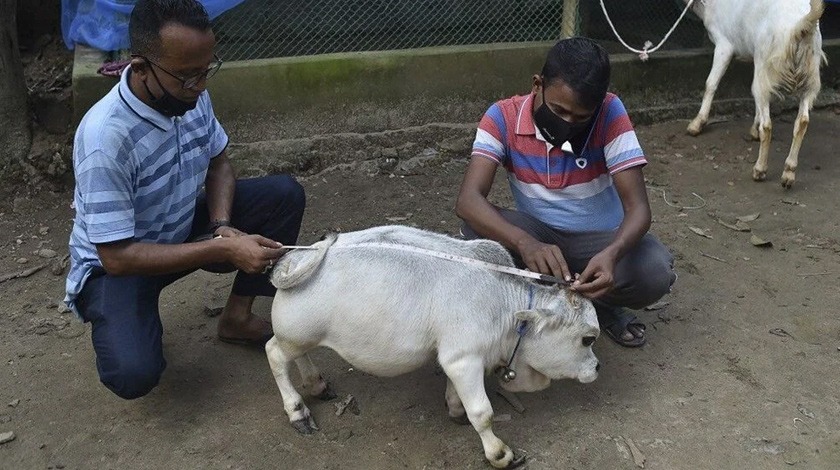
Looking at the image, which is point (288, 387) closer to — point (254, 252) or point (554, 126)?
point (254, 252)

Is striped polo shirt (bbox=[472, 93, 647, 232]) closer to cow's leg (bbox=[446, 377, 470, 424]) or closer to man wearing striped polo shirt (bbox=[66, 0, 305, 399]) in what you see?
cow's leg (bbox=[446, 377, 470, 424])

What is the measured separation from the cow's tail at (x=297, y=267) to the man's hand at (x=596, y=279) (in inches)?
A: 34.6

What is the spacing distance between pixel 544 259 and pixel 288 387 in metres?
1.07

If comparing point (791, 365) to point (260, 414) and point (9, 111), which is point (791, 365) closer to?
point (260, 414)

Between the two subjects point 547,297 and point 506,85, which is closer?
point 547,297

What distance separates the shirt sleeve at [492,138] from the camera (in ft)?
11.2

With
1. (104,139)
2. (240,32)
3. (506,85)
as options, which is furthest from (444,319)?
(240,32)

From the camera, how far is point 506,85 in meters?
6.04

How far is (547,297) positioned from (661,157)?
3.37 meters

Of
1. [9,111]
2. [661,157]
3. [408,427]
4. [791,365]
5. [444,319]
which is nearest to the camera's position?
[444,319]

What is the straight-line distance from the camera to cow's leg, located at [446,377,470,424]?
3.24 metres

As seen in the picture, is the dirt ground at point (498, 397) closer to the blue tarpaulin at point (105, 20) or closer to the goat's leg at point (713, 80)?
the blue tarpaulin at point (105, 20)

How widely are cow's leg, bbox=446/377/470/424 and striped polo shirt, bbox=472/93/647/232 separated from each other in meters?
0.86

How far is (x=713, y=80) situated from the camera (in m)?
6.26
